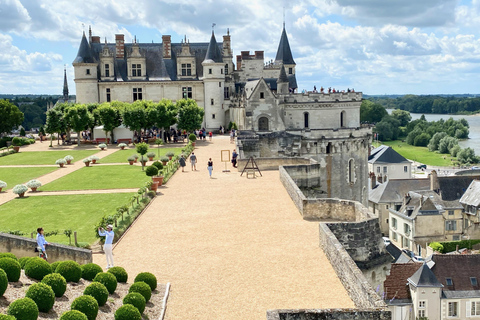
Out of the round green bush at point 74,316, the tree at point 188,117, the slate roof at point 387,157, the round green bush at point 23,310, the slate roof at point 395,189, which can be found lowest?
the slate roof at point 395,189

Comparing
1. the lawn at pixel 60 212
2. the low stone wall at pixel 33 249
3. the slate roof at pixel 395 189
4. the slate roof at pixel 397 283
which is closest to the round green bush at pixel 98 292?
the low stone wall at pixel 33 249

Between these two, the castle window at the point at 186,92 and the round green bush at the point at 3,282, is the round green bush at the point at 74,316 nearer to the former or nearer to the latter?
the round green bush at the point at 3,282

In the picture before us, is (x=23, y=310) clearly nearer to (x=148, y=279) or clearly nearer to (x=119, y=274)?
(x=148, y=279)

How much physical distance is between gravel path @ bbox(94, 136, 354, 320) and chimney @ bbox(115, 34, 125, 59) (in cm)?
4555

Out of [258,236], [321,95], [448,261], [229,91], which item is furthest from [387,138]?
[258,236]

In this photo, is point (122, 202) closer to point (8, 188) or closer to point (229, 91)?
point (8, 188)

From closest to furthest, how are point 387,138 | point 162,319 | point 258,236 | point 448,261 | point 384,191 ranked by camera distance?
point 162,319 < point 258,236 < point 448,261 < point 384,191 < point 387,138

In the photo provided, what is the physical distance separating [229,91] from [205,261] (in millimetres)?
51905

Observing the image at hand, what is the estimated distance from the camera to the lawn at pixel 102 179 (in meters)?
32.3

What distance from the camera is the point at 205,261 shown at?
49.4 feet

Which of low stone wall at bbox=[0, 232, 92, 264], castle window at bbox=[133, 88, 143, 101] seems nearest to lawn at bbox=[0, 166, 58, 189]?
low stone wall at bbox=[0, 232, 92, 264]

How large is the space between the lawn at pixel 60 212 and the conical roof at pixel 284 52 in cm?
4124

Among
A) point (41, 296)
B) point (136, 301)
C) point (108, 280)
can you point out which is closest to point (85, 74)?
point (108, 280)

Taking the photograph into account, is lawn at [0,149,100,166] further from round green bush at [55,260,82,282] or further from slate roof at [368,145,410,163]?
slate roof at [368,145,410,163]
